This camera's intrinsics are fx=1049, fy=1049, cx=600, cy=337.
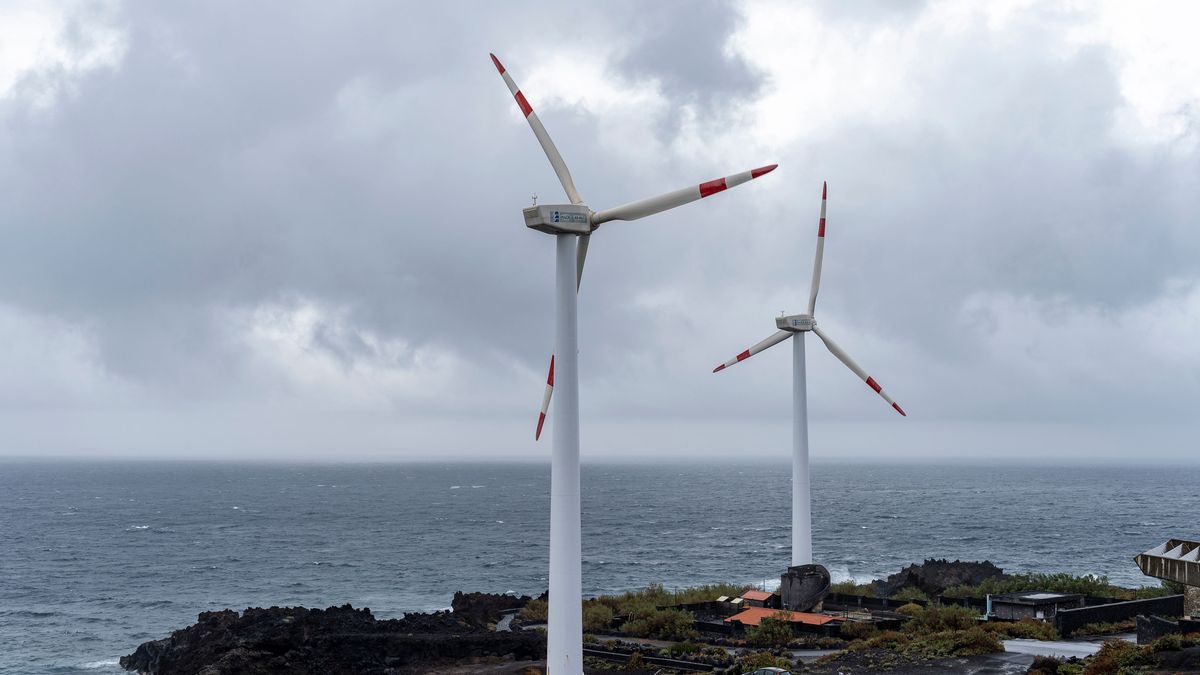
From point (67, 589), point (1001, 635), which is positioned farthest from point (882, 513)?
point (1001, 635)

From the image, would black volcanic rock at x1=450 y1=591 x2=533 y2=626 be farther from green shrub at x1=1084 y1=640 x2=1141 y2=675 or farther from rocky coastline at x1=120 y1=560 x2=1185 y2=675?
green shrub at x1=1084 y1=640 x2=1141 y2=675

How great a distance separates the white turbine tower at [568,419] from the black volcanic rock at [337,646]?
59.9 feet

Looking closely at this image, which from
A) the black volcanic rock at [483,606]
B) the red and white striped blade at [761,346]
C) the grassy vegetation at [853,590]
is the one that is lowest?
the black volcanic rock at [483,606]

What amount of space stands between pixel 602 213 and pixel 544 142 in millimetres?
Result: 3614

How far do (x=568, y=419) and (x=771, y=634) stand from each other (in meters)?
22.3

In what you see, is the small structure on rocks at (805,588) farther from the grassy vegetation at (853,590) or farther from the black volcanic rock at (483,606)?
the black volcanic rock at (483,606)

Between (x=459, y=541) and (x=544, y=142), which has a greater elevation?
(x=544, y=142)

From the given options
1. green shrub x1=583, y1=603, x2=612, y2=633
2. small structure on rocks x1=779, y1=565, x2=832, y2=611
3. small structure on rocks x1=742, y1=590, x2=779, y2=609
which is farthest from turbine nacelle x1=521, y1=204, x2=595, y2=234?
small structure on rocks x1=742, y1=590, x2=779, y2=609

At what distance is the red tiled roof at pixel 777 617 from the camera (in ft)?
167

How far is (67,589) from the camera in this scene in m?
98.9

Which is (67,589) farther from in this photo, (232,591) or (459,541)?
(459,541)

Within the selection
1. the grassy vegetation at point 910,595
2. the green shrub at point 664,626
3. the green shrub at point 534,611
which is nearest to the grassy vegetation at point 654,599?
the green shrub at point 534,611

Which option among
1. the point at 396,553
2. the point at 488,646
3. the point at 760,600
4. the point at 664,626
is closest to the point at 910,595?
the point at 760,600

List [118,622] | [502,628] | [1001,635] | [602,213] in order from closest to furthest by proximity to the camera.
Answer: [602,213] < [1001,635] < [502,628] < [118,622]
